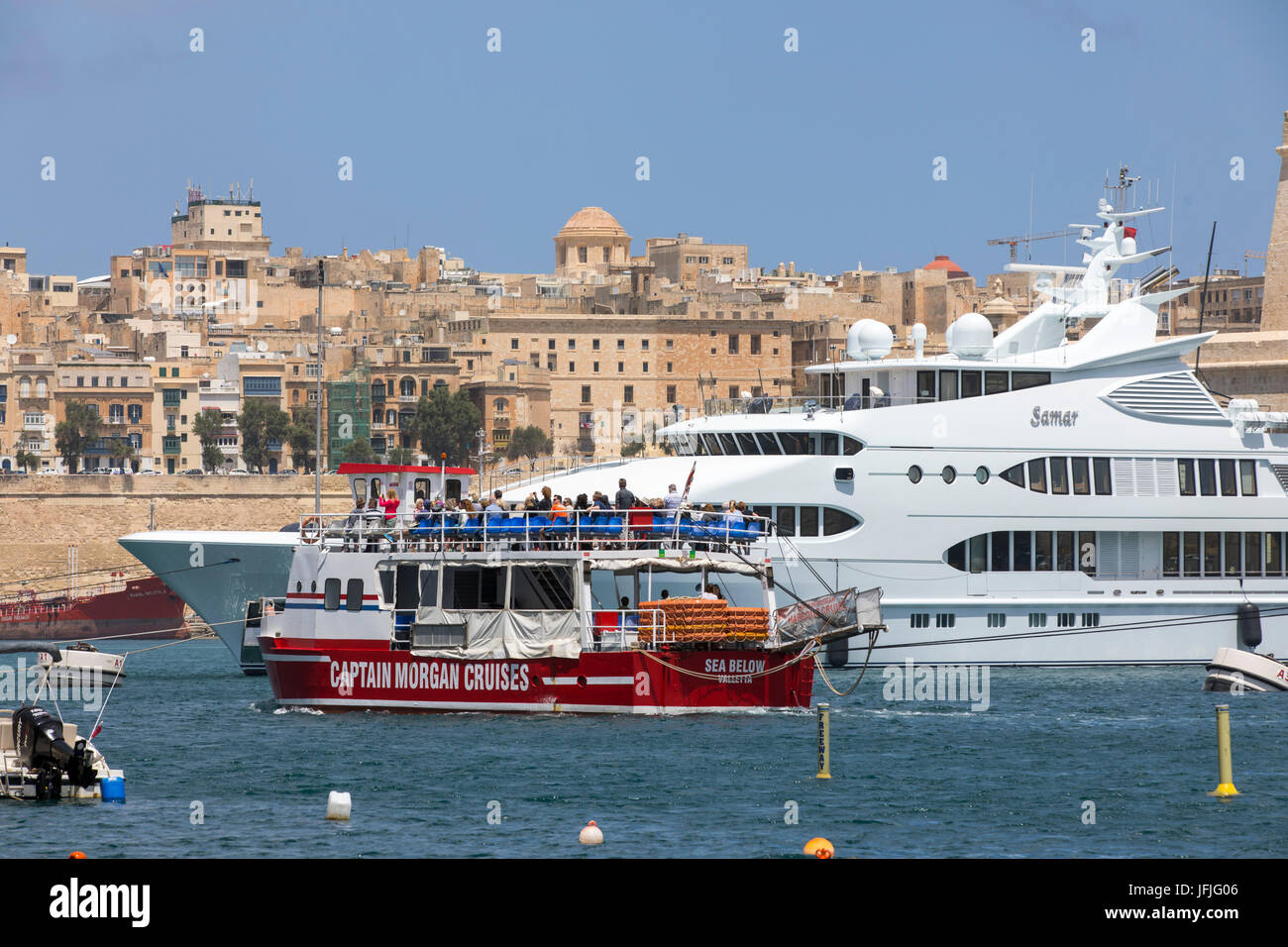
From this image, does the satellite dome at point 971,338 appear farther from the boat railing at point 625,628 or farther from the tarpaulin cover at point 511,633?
the tarpaulin cover at point 511,633

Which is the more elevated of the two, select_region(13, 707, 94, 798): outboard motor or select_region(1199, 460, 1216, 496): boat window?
select_region(1199, 460, 1216, 496): boat window

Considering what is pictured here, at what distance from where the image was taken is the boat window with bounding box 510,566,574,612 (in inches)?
1121

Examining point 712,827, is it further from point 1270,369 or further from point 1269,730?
point 1270,369

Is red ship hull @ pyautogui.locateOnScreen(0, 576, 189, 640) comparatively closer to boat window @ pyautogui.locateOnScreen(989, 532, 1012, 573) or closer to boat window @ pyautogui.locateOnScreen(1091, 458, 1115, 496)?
boat window @ pyautogui.locateOnScreen(989, 532, 1012, 573)

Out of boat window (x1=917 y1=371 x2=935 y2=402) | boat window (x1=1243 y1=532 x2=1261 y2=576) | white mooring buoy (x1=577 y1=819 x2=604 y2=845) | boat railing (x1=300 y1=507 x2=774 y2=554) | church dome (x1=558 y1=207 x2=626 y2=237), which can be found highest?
church dome (x1=558 y1=207 x2=626 y2=237)

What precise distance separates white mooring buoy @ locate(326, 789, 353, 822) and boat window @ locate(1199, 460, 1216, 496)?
838 inches

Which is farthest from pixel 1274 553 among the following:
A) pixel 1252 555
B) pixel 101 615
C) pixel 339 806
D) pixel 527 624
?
pixel 101 615

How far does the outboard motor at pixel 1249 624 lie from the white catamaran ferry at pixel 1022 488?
4 centimetres

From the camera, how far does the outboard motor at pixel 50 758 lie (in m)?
22.0

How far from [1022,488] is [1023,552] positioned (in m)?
1.15

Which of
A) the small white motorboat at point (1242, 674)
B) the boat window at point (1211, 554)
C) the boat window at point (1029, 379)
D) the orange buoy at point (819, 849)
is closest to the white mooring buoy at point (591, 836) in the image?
the orange buoy at point (819, 849)

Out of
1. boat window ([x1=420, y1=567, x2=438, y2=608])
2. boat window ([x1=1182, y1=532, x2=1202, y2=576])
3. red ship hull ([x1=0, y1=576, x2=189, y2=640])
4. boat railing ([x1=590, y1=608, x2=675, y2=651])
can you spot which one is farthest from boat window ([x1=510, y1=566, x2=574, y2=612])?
red ship hull ([x1=0, y1=576, x2=189, y2=640])

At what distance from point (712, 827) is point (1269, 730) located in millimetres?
11702
